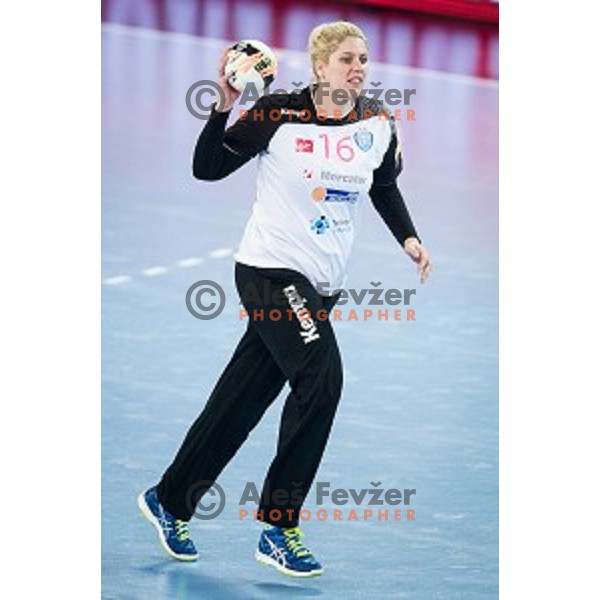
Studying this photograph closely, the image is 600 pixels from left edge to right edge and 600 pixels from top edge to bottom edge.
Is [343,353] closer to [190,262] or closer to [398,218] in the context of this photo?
[190,262]

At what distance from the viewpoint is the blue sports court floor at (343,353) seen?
7.04 m

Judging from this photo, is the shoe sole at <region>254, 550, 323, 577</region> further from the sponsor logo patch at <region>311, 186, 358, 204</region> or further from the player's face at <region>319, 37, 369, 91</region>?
the player's face at <region>319, 37, 369, 91</region>

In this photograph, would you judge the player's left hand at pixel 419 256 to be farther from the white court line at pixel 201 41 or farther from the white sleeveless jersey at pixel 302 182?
the white court line at pixel 201 41

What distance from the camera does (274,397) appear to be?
22.8ft

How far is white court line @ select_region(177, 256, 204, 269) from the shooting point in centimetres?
848

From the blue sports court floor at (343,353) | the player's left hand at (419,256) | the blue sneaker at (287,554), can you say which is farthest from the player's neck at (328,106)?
the blue sneaker at (287,554)

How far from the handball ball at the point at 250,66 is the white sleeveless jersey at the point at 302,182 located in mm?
73

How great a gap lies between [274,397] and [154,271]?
5.37 ft

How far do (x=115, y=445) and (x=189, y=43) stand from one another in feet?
9.71

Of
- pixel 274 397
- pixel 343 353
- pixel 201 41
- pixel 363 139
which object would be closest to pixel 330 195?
pixel 363 139

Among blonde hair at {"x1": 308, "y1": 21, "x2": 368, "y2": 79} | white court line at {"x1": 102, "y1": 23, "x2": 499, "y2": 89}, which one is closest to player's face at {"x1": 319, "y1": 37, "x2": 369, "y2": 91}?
blonde hair at {"x1": 308, "y1": 21, "x2": 368, "y2": 79}
